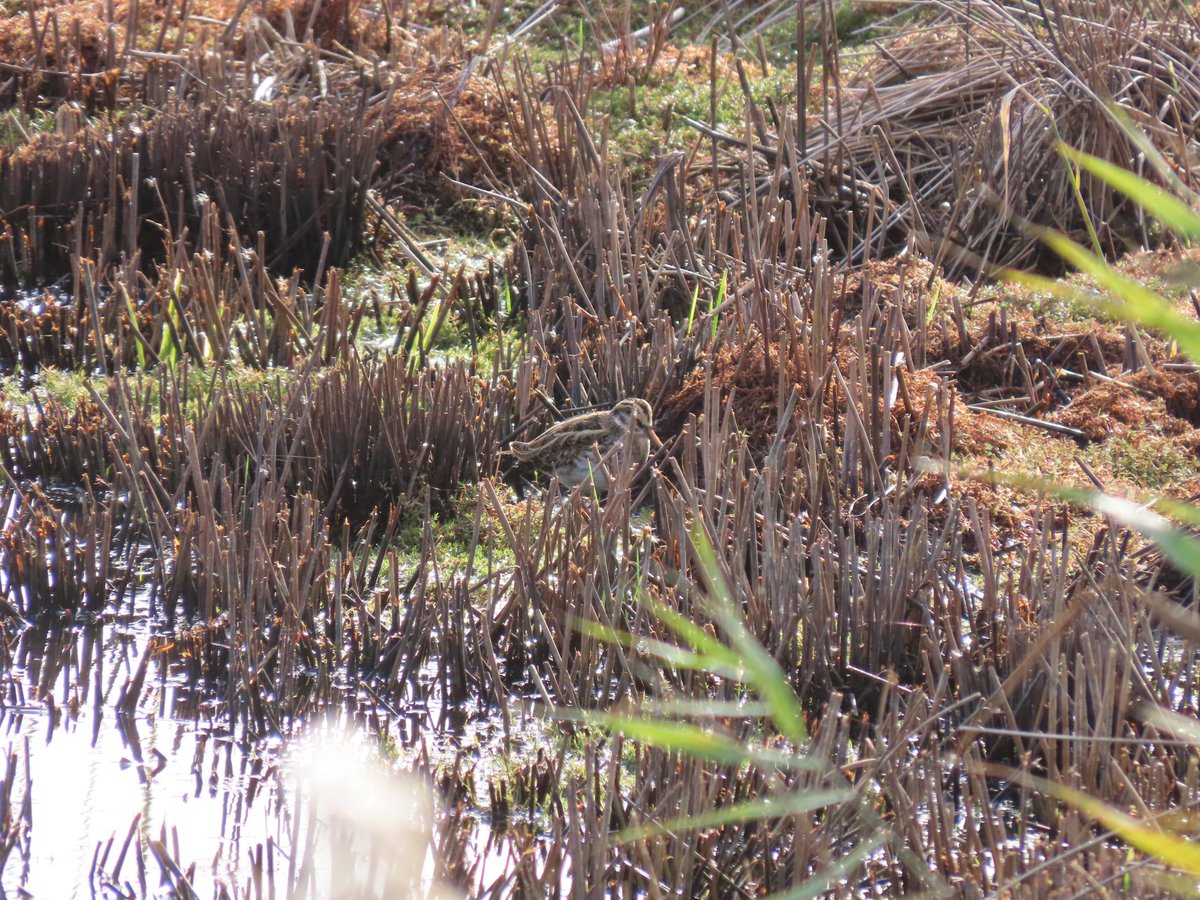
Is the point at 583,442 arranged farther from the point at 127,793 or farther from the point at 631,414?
the point at 127,793

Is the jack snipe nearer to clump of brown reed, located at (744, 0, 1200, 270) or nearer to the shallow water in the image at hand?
the shallow water


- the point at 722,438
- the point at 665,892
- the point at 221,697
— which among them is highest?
the point at 722,438

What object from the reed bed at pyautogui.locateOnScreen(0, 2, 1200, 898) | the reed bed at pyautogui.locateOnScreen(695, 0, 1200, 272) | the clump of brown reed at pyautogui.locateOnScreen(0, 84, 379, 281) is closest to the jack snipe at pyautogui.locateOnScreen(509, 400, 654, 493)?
the reed bed at pyautogui.locateOnScreen(0, 2, 1200, 898)

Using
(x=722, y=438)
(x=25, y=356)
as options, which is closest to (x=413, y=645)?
(x=722, y=438)

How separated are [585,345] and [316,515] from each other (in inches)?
67.6

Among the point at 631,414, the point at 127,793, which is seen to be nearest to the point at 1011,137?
the point at 631,414

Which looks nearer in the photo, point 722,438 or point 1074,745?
point 1074,745

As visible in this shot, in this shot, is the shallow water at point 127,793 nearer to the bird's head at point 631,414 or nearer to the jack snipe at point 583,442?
the jack snipe at point 583,442

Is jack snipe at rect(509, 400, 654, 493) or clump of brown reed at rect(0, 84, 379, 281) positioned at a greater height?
clump of brown reed at rect(0, 84, 379, 281)

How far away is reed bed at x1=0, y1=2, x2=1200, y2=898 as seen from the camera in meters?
2.95

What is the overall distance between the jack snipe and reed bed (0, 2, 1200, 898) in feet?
0.49

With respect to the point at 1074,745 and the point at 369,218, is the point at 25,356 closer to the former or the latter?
Result: the point at 369,218

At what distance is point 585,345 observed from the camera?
5867 mm

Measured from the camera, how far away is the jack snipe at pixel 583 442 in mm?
5156
